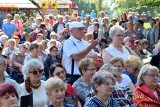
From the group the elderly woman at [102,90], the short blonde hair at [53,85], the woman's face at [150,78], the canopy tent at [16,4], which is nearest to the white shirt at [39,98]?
the short blonde hair at [53,85]

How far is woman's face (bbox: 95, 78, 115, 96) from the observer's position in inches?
234

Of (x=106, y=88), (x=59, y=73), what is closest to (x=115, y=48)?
(x=59, y=73)

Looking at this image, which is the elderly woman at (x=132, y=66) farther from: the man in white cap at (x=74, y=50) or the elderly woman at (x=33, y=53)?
the elderly woman at (x=33, y=53)

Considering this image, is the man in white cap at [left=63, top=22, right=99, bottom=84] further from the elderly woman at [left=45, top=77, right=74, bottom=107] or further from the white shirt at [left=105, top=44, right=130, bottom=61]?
the elderly woman at [left=45, top=77, right=74, bottom=107]

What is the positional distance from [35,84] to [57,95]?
1138 millimetres

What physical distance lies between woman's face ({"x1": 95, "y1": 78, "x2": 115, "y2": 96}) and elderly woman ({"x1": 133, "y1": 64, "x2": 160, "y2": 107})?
3.13 feet

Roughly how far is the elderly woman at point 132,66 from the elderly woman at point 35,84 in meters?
1.65

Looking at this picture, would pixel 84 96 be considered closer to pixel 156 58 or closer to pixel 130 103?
pixel 130 103

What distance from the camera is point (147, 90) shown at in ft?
22.6

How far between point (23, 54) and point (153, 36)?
24.1 feet

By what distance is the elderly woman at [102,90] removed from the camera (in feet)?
19.2

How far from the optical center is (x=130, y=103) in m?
6.37

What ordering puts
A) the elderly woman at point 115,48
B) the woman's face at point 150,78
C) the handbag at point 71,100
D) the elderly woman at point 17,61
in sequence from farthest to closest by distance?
the elderly woman at point 17,61 → the elderly woman at point 115,48 → the woman's face at point 150,78 → the handbag at point 71,100

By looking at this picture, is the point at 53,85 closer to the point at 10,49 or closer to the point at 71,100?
the point at 71,100
